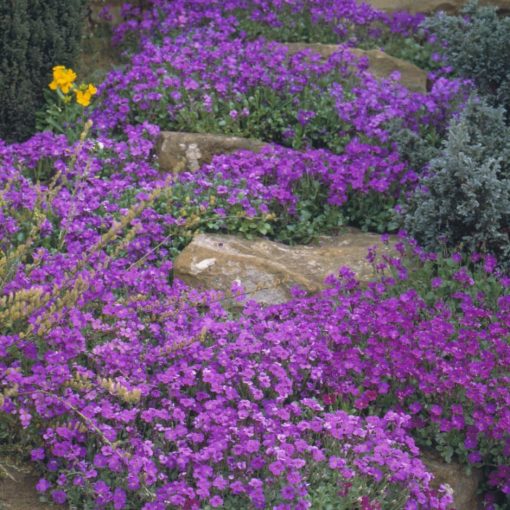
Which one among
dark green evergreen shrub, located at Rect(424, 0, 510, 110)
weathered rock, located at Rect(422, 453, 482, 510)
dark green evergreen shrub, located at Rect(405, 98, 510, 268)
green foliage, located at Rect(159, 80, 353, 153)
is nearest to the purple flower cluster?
green foliage, located at Rect(159, 80, 353, 153)

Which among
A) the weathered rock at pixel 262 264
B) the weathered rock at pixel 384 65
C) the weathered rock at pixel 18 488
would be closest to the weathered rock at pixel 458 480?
the weathered rock at pixel 262 264

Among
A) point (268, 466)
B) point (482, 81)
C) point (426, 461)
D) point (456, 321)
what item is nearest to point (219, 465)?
point (268, 466)

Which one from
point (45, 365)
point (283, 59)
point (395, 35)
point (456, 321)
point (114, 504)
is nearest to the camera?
point (114, 504)

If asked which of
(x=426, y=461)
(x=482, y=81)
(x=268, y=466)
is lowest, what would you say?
(x=426, y=461)

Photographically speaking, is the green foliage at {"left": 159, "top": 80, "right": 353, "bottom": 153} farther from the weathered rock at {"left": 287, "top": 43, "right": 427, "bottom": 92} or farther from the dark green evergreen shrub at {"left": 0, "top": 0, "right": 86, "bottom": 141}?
the weathered rock at {"left": 287, "top": 43, "right": 427, "bottom": 92}

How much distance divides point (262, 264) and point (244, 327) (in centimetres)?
84

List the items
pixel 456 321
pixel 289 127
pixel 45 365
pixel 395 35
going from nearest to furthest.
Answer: pixel 45 365
pixel 456 321
pixel 289 127
pixel 395 35

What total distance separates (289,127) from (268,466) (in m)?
3.79

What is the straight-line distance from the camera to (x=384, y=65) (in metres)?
8.20

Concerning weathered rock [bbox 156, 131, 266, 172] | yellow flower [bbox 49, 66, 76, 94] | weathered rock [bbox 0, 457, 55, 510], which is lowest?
weathered rock [bbox 0, 457, 55, 510]

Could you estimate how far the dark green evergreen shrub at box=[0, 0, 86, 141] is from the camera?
21.9 ft

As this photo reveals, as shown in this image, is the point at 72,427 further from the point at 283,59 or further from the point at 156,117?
the point at 283,59

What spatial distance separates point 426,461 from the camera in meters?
3.98

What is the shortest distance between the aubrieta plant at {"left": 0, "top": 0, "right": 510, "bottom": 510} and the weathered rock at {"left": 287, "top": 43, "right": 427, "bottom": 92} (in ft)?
3.61
